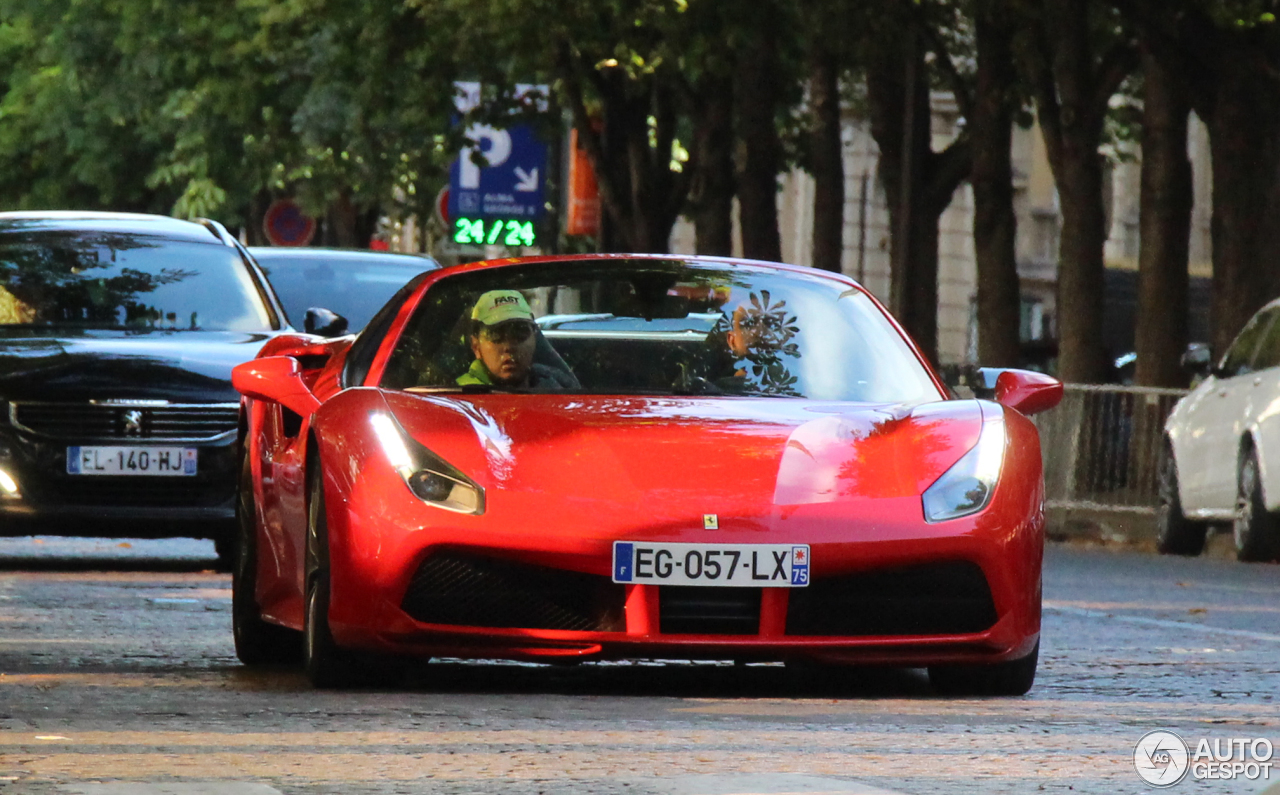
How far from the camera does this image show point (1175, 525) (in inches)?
845

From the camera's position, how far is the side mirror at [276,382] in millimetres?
9359

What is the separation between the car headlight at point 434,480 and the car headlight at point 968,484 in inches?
47.1

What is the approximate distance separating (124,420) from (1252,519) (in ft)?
25.8

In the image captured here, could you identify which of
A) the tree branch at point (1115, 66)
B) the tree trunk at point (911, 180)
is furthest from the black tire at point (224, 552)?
the tree trunk at point (911, 180)

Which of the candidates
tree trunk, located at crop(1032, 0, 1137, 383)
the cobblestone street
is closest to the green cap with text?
the cobblestone street

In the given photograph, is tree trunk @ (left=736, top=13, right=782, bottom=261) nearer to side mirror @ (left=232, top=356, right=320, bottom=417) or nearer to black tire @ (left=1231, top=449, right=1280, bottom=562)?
black tire @ (left=1231, top=449, right=1280, bottom=562)

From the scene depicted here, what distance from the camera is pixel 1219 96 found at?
24328mm

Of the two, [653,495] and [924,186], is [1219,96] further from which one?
[653,495]

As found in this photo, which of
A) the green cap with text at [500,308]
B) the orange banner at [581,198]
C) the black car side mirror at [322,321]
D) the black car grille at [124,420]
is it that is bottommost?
the orange banner at [581,198]

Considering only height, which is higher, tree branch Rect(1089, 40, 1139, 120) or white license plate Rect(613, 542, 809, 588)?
tree branch Rect(1089, 40, 1139, 120)

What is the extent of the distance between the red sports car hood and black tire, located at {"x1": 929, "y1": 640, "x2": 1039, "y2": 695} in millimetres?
624

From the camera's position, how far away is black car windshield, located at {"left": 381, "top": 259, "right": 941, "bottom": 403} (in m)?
9.10

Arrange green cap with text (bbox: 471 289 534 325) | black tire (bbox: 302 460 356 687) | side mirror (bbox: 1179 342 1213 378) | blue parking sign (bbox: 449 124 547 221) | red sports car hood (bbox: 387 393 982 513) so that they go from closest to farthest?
red sports car hood (bbox: 387 393 982 513) < black tire (bbox: 302 460 356 687) < green cap with text (bbox: 471 289 534 325) < side mirror (bbox: 1179 342 1213 378) < blue parking sign (bbox: 449 124 547 221)

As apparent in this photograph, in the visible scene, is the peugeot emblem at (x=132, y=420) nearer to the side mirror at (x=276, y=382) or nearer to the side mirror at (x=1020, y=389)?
the side mirror at (x=276, y=382)
